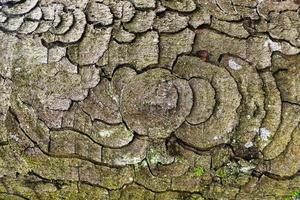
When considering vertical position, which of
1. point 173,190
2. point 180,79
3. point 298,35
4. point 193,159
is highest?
point 298,35

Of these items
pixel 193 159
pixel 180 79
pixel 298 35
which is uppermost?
pixel 298 35

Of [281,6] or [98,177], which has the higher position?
[281,6]

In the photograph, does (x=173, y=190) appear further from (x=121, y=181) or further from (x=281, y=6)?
(x=281, y=6)

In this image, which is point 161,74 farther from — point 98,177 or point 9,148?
point 9,148

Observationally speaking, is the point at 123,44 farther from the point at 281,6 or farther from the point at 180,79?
the point at 281,6

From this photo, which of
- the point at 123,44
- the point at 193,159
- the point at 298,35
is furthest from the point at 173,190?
the point at 298,35

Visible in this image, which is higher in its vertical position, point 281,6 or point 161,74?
point 281,6

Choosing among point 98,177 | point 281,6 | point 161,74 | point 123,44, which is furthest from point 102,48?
point 281,6
